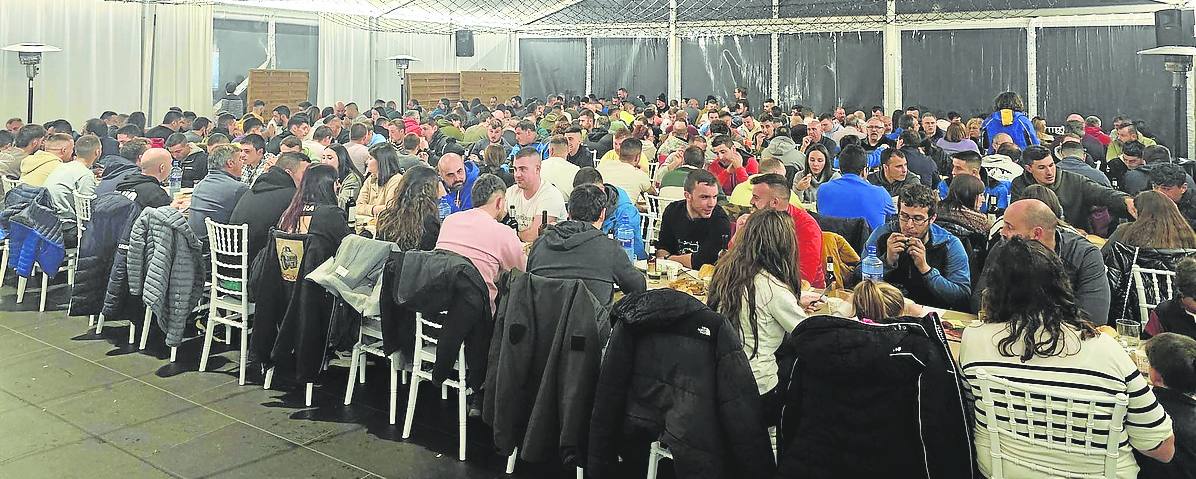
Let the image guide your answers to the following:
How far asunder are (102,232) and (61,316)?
106cm

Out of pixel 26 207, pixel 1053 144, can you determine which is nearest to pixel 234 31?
pixel 26 207

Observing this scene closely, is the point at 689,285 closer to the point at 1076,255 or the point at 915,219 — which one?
the point at 915,219

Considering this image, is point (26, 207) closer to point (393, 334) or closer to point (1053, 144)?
point (393, 334)

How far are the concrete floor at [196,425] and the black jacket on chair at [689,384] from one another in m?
0.86

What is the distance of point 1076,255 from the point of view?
383 centimetres

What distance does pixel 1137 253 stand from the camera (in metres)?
4.10

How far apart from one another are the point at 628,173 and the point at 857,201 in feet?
7.06

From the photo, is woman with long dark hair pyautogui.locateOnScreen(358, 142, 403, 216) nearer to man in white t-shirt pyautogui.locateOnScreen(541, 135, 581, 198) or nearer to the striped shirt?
man in white t-shirt pyautogui.locateOnScreen(541, 135, 581, 198)

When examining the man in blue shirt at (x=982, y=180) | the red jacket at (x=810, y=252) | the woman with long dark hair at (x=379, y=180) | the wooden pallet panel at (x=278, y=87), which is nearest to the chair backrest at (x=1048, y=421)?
the red jacket at (x=810, y=252)

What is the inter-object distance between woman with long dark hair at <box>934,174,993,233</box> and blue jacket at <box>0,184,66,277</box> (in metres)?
5.48

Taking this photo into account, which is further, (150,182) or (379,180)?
(379,180)

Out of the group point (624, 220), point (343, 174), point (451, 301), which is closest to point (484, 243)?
point (451, 301)

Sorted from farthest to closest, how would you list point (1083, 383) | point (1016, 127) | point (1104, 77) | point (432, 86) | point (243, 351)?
1. point (432, 86)
2. point (1104, 77)
3. point (1016, 127)
4. point (243, 351)
5. point (1083, 383)

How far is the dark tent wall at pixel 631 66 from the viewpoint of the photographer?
17484mm
